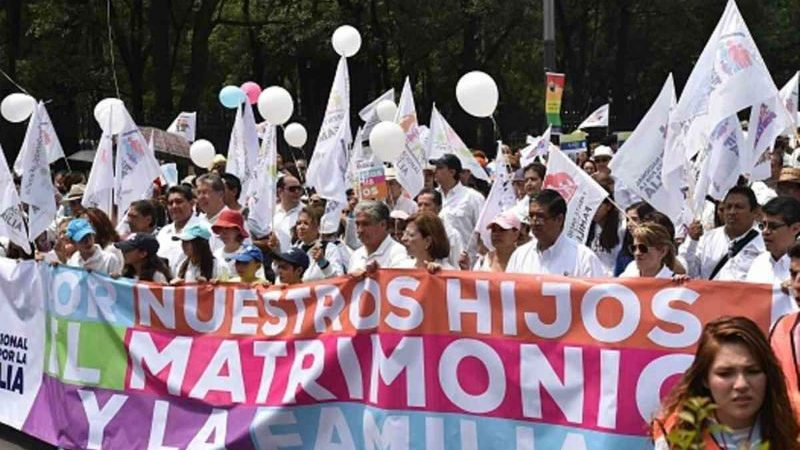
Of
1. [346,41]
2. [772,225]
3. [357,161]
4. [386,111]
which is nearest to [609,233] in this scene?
[772,225]

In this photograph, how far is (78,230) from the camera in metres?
8.56

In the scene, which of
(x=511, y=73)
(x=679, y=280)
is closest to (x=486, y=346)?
(x=679, y=280)

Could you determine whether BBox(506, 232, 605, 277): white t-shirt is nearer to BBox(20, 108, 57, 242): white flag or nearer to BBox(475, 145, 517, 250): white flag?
BBox(475, 145, 517, 250): white flag

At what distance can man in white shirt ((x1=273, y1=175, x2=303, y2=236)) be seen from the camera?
10.4m

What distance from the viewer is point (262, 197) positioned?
33.4 ft

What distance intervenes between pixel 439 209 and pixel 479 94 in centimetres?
248

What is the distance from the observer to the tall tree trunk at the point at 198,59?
3181cm

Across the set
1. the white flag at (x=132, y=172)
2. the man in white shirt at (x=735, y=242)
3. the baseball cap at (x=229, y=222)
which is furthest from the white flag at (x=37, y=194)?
the man in white shirt at (x=735, y=242)

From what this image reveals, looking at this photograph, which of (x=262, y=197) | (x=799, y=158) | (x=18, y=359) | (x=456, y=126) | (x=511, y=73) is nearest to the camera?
(x=18, y=359)

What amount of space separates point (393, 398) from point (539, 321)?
85 centimetres

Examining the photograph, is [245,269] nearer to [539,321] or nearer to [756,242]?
[539,321]

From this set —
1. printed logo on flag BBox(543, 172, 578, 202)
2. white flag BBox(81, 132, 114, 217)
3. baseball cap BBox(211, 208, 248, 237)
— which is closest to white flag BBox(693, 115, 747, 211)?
printed logo on flag BBox(543, 172, 578, 202)

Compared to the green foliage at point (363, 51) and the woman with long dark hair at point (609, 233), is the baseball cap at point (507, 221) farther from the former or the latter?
the green foliage at point (363, 51)

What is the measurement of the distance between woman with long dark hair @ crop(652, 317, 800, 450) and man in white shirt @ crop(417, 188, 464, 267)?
443 centimetres
